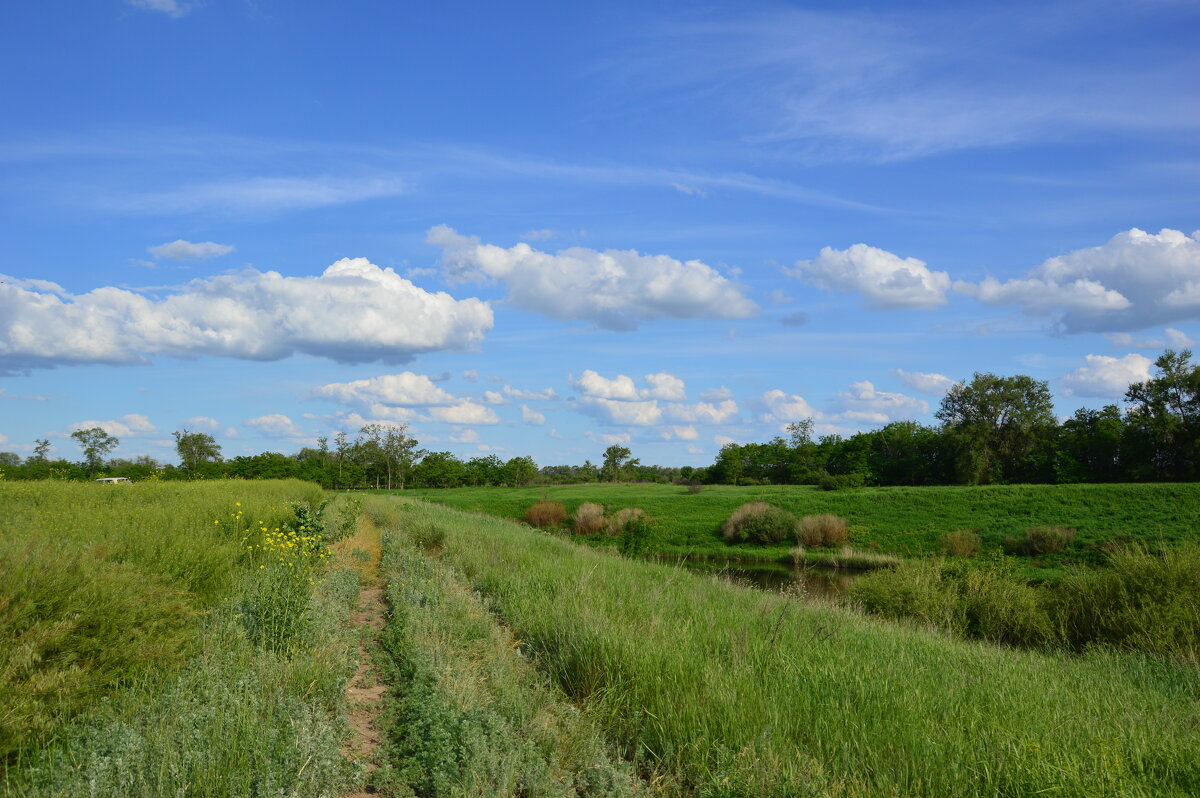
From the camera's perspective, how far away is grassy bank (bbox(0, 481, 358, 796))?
14.5 feet

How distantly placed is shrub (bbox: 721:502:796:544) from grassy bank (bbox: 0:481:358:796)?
37049mm

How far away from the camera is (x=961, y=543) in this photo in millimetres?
36688

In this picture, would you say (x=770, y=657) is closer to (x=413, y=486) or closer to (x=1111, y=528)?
(x=1111, y=528)

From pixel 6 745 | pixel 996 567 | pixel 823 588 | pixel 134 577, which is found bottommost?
pixel 823 588

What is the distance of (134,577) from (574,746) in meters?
4.41

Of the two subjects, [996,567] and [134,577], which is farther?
[996,567]

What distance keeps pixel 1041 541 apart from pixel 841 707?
117 ft

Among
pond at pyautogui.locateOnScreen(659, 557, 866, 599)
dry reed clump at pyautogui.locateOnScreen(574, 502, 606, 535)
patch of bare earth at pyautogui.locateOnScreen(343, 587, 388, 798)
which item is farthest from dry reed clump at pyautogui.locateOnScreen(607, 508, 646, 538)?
patch of bare earth at pyautogui.locateOnScreen(343, 587, 388, 798)

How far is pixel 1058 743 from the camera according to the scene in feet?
16.4

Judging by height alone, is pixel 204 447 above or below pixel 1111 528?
above

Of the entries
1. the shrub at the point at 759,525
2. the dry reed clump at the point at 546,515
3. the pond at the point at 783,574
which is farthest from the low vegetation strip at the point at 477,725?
the dry reed clump at the point at 546,515

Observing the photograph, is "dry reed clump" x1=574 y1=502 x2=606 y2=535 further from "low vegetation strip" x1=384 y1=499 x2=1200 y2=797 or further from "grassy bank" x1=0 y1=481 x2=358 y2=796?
"grassy bank" x1=0 y1=481 x2=358 y2=796

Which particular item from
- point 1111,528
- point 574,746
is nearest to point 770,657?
point 574,746

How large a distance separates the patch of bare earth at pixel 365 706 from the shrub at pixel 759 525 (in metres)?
35.5
